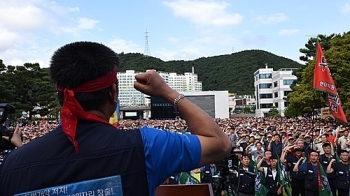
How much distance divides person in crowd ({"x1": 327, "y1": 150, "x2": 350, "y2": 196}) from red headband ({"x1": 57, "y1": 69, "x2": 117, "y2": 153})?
268 inches

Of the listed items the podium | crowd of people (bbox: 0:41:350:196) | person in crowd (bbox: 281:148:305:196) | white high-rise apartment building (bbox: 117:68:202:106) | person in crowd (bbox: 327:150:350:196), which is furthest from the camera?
white high-rise apartment building (bbox: 117:68:202:106)

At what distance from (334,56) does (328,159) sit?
2067cm

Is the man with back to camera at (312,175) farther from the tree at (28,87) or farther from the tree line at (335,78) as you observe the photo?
the tree at (28,87)

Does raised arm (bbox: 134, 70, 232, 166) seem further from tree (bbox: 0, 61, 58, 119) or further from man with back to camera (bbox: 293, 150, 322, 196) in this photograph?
tree (bbox: 0, 61, 58, 119)

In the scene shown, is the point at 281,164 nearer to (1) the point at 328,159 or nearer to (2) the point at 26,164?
(1) the point at 328,159

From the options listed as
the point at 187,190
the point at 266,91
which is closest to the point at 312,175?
the point at 187,190

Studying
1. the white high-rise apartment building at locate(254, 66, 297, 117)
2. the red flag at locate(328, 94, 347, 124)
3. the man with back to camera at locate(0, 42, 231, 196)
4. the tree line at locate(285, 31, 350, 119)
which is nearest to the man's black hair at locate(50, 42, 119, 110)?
the man with back to camera at locate(0, 42, 231, 196)

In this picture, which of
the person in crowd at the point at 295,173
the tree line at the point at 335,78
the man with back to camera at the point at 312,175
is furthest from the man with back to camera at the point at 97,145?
the tree line at the point at 335,78

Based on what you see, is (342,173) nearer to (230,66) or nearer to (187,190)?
(187,190)

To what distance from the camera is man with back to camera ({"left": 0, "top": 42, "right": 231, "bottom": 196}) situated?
1289 millimetres

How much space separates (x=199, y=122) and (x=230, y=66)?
120 m

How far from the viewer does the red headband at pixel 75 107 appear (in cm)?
133

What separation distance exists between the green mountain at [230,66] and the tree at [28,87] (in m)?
65.3

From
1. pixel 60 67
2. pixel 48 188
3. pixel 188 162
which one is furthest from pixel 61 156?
pixel 188 162
